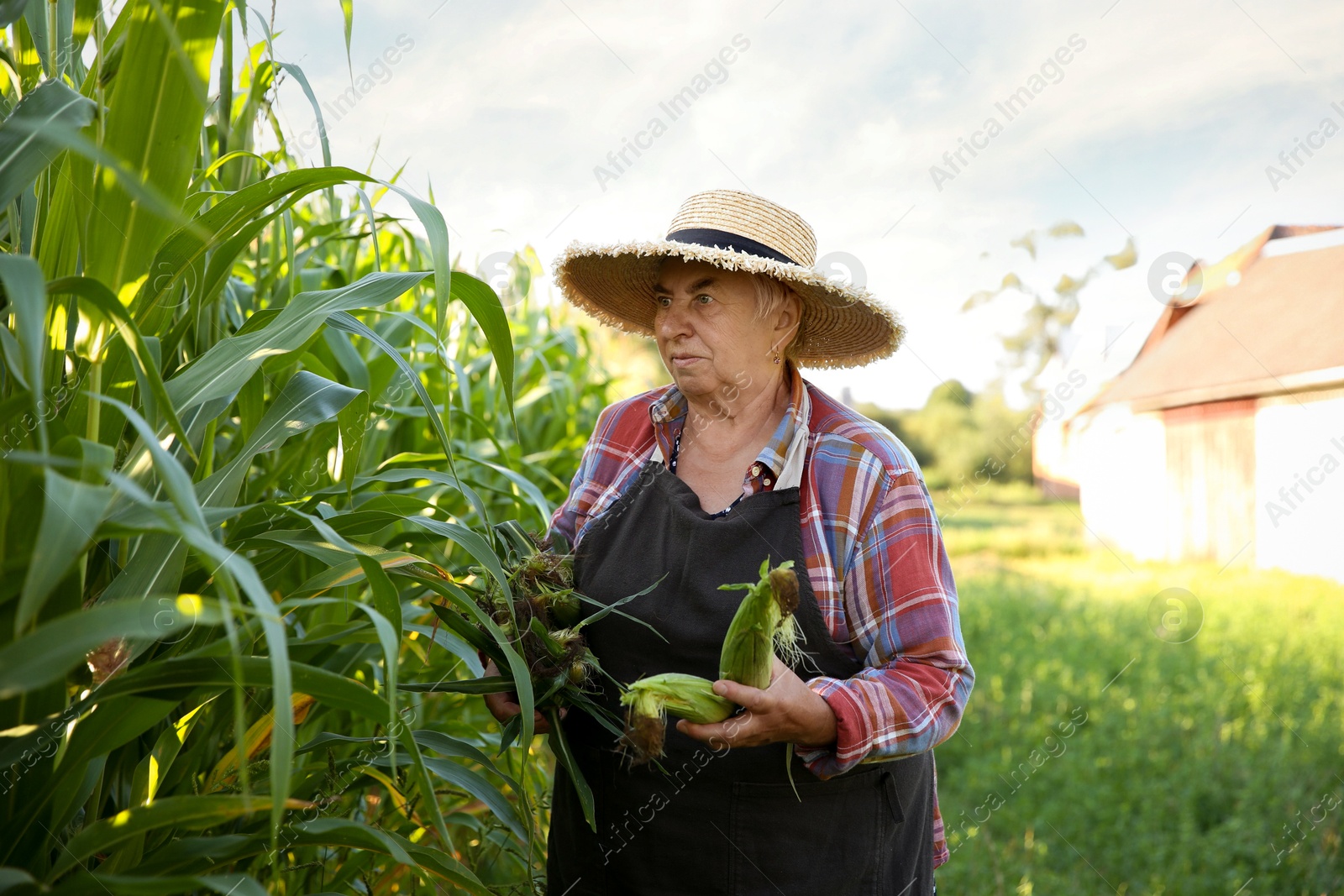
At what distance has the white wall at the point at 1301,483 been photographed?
752 centimetres

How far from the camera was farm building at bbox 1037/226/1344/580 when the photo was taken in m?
7.89

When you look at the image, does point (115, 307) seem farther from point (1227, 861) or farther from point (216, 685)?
point (1227, 861)

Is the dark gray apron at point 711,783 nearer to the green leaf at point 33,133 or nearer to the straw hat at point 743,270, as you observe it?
the straw hat at point 743,270

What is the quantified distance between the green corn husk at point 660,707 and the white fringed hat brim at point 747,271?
0.74m

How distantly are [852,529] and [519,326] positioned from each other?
7.53 ft

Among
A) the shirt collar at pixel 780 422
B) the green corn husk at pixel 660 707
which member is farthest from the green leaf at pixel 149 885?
the shirt collar at pixel 780 422

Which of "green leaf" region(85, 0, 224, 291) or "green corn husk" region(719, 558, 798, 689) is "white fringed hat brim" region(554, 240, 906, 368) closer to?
"green corn husk" region(719, 558, 798, 689)

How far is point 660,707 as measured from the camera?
1.20m

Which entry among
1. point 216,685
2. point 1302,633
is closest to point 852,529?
→ point 216,685

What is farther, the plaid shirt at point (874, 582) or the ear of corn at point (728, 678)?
the plaid shirt at point (874, 582)

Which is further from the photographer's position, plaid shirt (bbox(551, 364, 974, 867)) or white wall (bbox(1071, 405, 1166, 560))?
white wall (bbox(1071, 405, 1166, 560))

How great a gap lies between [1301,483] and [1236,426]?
4.81ft

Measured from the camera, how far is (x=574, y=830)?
1.58 metres

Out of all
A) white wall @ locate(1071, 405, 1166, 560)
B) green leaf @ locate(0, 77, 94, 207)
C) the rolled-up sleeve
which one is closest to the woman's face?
the rolled-up sleeve
